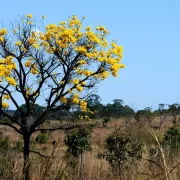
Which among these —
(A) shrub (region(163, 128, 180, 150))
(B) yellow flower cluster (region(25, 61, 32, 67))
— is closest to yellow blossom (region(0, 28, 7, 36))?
(B) yellow flower cluster (region(25, 61, 32, 67))

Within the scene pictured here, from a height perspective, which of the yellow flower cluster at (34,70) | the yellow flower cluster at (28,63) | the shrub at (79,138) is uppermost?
the yellow flower cluster at (28,63)

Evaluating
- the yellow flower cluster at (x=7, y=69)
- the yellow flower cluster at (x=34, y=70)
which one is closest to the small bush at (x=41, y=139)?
the yellow flower cluster at (x=34, y=70)

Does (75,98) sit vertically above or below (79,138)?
above

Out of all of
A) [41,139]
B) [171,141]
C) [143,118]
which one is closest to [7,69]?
[171,141]

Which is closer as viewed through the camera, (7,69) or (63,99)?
(7,69)

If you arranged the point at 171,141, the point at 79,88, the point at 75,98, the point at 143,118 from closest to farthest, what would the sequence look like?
the point at 143,118 → the point at 171,141 → the point at 79,88 → the point at 75,98

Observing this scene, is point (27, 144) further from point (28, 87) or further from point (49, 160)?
point (49, 160)

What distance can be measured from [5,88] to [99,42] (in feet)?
14.1

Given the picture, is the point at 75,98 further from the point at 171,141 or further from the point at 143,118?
the point at 143,118

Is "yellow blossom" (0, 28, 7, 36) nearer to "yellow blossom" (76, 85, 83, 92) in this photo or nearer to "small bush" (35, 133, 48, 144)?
"yellow blossom" (76, 85, 83, 92)

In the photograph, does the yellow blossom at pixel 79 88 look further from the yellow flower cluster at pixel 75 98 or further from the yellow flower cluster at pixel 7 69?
the yellow flower cluster at pixel 7 69

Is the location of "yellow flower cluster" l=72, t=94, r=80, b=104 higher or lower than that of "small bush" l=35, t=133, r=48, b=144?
higher

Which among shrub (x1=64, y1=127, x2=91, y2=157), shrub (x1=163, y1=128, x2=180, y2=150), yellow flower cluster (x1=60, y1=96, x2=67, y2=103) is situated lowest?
shrub (x1=163, y1=128, x2=180, y2=150)

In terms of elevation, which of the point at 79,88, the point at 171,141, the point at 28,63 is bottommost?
the point at 171,141
